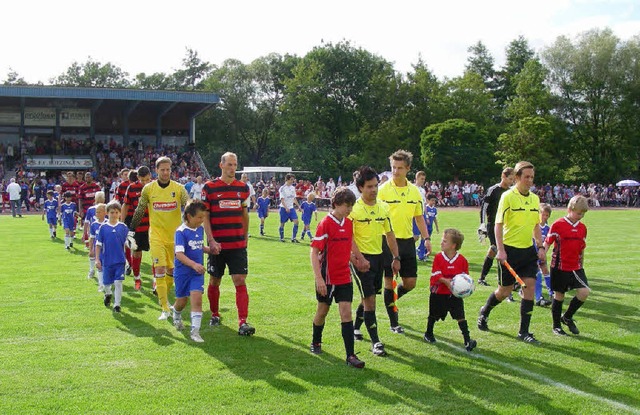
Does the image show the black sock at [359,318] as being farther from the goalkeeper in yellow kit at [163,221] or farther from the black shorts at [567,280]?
the goalkeeper in yellow kit at [163,221]

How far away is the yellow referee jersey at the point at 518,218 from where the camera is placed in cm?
758

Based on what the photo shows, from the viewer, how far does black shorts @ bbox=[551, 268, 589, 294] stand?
309 inches

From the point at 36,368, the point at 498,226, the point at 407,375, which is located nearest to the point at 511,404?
the point at 407,375

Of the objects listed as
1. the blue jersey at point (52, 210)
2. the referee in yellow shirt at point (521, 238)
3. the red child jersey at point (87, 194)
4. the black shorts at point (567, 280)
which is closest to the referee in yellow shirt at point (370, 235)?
the referee in yellow shirt at point (521, 238)

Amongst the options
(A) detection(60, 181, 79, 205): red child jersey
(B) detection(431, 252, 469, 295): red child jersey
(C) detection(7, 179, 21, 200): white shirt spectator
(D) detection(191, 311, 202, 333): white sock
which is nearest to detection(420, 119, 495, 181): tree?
(C) detection(7, 179, 21, 200): white shirt spectator

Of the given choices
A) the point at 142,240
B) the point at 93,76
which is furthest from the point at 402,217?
the point at 93,76

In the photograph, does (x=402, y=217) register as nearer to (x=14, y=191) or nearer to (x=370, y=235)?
(x=370, y=235)

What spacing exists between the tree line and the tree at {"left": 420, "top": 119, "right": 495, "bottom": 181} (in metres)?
0.08

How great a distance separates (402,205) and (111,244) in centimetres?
432

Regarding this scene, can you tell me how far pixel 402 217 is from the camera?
7934 mm

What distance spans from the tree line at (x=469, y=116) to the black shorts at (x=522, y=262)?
4608 centimetres

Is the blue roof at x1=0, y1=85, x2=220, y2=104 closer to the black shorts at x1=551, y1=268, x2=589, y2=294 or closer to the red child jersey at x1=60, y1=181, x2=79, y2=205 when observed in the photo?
the red child jersey at x1=60, y1=181, x2=79, y2=205

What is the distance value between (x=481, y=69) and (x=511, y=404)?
2889 inches

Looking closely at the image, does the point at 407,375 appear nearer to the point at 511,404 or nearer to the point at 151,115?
the point at 511,404
